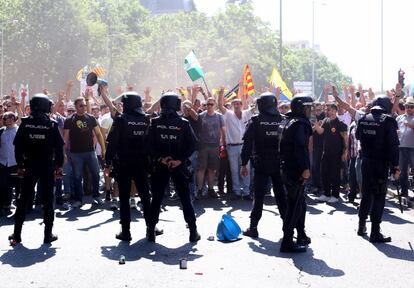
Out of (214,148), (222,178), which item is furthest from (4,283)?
(222,178)

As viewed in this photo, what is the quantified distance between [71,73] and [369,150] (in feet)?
156

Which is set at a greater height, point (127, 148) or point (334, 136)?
point (127, 148)

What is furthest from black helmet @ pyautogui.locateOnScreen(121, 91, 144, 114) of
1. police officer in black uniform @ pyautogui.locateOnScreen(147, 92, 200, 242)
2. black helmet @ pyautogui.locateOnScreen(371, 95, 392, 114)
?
black helmet @ pyautogui.locateOnScreen(371, 95, 392, 114)

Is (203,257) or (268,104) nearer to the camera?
(203,257)

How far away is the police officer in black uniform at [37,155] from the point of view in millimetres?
8922

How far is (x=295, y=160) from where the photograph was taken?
823 centimetres

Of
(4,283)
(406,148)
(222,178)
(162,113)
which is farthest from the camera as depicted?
(222,178)

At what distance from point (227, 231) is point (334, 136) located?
462cm

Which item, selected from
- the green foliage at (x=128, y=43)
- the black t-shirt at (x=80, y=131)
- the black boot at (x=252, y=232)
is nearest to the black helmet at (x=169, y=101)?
the black boot at (x=252, y=232)

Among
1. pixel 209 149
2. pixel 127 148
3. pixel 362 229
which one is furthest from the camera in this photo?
pixel 209 149

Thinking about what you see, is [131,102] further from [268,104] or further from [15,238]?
[15,238]

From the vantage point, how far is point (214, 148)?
1346cm

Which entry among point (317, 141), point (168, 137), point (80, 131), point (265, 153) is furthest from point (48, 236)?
point (317, 141)

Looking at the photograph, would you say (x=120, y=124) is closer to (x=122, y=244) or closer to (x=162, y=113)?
(x=162, y=113)
